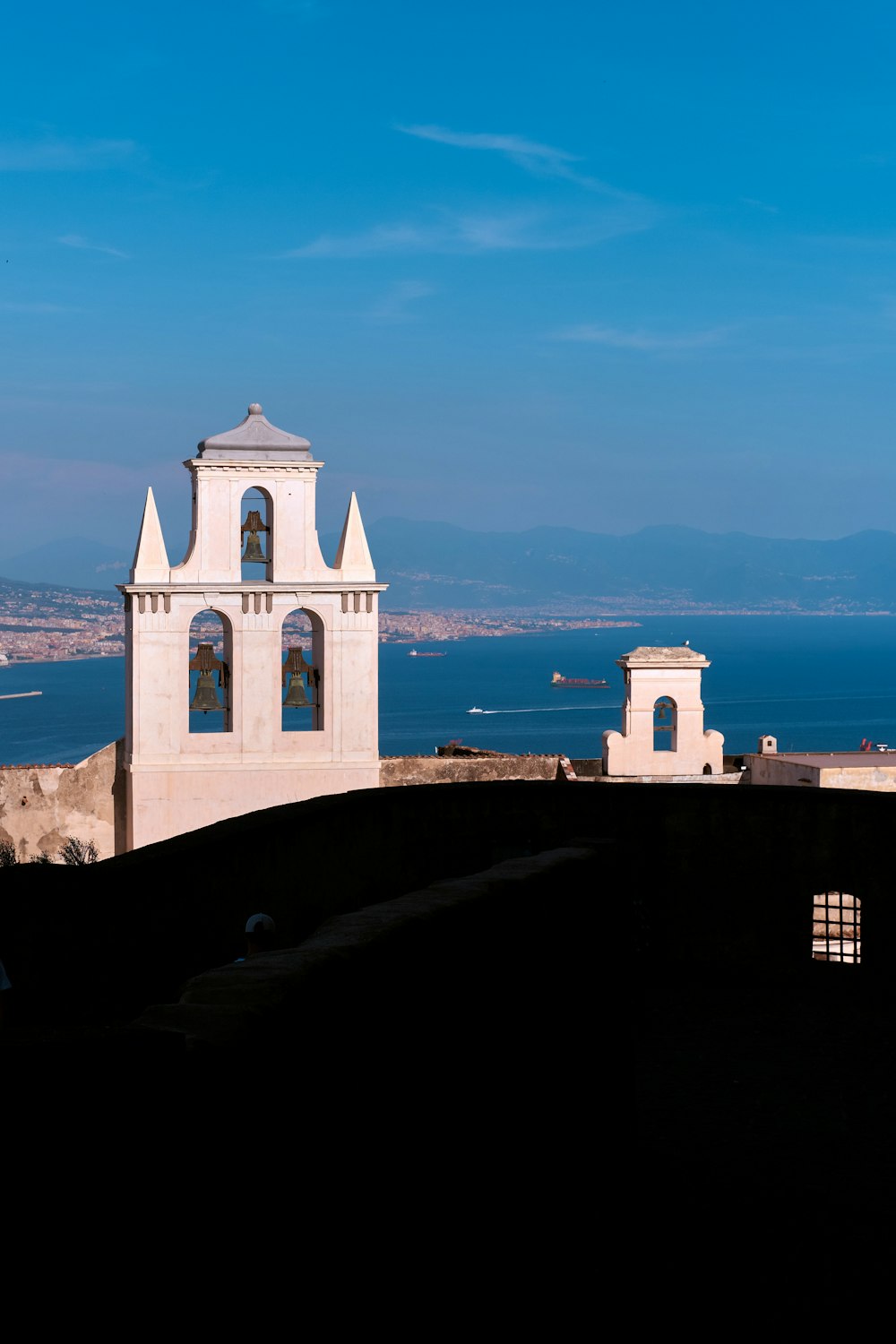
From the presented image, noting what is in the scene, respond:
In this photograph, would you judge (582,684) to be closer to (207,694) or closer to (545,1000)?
(207,694)

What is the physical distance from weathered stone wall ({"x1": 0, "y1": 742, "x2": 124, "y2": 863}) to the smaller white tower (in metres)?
8.46

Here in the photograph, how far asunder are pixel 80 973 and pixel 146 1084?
6468 millimetres

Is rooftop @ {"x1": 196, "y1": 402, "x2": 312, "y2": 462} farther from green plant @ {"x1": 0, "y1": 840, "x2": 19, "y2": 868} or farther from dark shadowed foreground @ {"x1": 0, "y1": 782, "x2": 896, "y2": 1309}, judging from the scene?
dark shadowed foreground @ {"x1": 0, "y1": 782, "x2": 896, "y2": 1309}

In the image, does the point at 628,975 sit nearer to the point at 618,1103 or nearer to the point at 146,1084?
the point at 618,1103

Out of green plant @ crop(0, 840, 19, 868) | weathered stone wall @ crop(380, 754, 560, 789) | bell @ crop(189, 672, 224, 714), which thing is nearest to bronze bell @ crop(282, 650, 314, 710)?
bell @ crop(189, 672, 224, 714)

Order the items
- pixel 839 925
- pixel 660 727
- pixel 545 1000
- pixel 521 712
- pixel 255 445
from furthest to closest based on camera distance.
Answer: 1. pixel 521 712
2. pixel 660 727
3. pixel 255 445
4. pixel 839 925
5. pixel 545 1000

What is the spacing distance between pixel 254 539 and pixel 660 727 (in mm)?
8831

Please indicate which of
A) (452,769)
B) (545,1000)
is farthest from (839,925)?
(452,769)

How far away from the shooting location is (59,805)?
24.6 metres

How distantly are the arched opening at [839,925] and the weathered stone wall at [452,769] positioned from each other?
12.5 metres

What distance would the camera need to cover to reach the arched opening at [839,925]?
1306 centimetres

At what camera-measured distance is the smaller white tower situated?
28.5 metres

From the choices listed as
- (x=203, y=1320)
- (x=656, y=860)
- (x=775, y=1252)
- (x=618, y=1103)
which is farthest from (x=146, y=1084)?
(x=656, y=860)

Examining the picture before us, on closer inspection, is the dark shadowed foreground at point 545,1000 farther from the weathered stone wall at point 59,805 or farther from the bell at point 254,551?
the weathered stone wall at point 59,805
